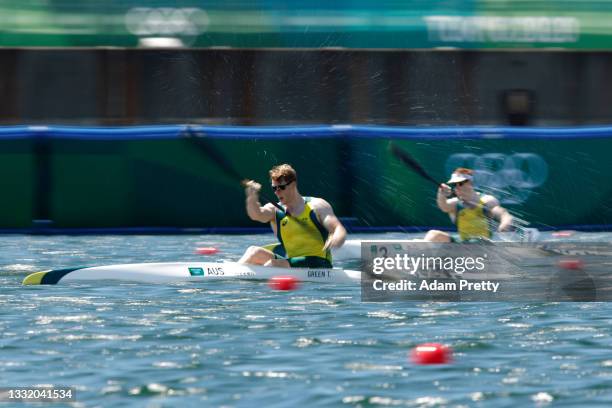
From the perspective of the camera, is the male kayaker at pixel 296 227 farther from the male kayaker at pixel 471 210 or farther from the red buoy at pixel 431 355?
the red buoy at pixel 431 355

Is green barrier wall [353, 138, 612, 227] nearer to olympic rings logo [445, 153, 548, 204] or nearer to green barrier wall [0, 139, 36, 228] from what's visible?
olympic rings logo [445, 153, 548, 204]

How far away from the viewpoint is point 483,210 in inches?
590

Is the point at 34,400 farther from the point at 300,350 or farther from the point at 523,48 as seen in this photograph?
the point at 523,48

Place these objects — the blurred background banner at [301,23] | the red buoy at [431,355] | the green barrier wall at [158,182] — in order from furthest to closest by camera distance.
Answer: the blurred background banner at [301,23], the green barrier wall at [158,182], the red buoy at [431,355]

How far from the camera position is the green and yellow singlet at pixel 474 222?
14922 mm

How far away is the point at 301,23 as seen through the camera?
2028 centimetres

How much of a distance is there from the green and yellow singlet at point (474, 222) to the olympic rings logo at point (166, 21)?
6670 millimetres

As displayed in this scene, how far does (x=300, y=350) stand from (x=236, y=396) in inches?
56.8

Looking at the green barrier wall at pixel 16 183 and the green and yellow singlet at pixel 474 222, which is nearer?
the green and yellow singlet at pixel 474 222

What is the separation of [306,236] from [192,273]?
3.76ft

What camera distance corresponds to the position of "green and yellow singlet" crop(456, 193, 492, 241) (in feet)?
49.0

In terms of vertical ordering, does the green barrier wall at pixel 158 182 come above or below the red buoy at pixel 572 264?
above

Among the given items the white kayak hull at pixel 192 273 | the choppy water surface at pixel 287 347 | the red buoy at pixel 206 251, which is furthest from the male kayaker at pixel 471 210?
the choppy water surface at pixel 287 347

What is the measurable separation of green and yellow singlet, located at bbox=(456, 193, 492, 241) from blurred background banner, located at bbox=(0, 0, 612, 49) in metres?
5.85
